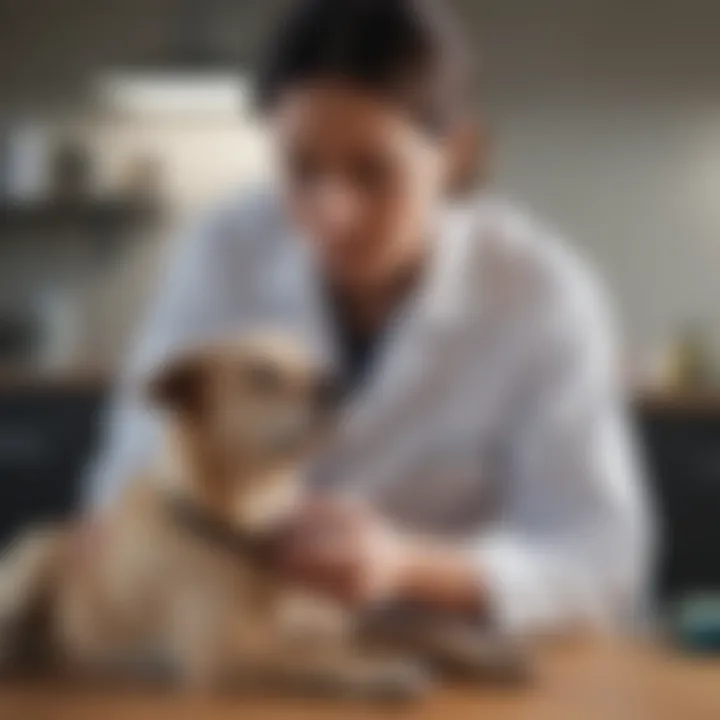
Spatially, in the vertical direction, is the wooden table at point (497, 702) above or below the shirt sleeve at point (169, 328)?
below

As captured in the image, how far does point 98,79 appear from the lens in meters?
0.87

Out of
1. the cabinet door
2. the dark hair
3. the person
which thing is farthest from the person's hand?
the dark hair

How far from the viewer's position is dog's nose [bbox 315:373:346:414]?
0.84m

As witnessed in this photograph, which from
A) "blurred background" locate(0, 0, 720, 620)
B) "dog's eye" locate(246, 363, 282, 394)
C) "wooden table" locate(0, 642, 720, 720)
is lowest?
"wooden table" locate(0, 642, 720, 720)

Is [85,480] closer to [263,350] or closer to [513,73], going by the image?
[263,350]

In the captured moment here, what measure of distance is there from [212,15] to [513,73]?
0.18 metres

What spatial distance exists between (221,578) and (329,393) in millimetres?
120

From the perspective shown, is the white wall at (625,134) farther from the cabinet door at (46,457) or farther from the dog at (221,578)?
the cabinet door at (46,457)

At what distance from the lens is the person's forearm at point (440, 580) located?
0.85 m

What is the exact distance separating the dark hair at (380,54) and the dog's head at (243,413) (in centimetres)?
15

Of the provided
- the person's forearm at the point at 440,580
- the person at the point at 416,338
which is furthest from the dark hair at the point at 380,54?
the person's forearm at the point at 440,580

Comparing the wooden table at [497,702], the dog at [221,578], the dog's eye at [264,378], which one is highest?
the dog's eye at [264,378]

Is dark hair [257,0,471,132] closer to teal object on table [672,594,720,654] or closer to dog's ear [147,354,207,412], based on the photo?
dog's ear [147,354,207,412]

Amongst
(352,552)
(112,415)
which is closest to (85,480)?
(112,415)
